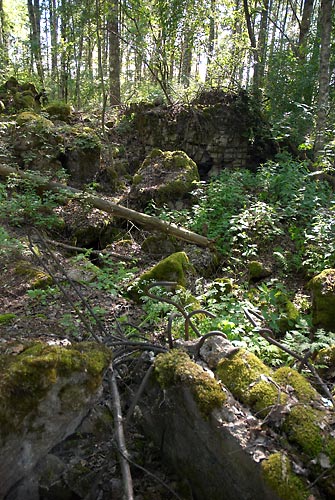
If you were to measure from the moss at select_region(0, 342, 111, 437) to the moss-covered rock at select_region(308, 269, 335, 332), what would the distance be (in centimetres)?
352

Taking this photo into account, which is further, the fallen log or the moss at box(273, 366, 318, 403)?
the fallen log

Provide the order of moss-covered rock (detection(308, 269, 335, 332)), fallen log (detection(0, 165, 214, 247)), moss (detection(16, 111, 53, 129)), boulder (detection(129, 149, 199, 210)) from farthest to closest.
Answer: moss (detection(16, 111, 53, 129)) → boulder (detection(129, 149, 199, 210)) → fallen log (detection(0, 165, 214, 247)) → moss-covered rock (detection(308, 269, 335, 332))

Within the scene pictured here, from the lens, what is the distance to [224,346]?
255 centimetres

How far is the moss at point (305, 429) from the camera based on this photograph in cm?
189

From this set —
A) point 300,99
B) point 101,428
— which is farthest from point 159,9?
point 101,428

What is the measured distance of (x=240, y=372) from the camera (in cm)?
232

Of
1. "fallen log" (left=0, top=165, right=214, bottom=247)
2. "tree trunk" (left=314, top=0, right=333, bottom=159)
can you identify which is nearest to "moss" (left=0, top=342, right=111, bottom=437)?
"fallen log" (left=0, top=165, right=214, bottom=247)

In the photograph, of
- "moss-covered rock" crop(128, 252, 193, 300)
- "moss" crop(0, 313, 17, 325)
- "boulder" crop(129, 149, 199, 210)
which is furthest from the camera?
"boulder" crop(129, 149, 199, 210)

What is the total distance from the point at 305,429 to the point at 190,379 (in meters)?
0.68

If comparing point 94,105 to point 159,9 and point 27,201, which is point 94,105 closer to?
point 159,9

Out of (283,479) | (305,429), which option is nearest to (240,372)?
(305,429)

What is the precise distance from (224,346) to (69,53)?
1425 cm

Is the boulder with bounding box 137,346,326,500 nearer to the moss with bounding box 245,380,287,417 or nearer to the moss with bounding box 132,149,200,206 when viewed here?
the moss with bounding box 245,380,287,417

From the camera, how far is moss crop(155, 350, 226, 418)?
2.12 m
